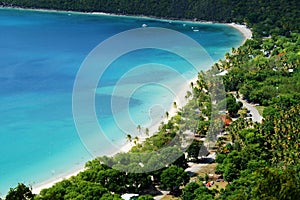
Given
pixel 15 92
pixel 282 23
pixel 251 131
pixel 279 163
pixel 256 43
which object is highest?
pixel 282 23

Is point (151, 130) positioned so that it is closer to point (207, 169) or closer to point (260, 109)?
point (207, 169)

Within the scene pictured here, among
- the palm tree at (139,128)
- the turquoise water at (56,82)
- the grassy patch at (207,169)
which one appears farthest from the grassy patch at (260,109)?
the grassy patch at (207,169)

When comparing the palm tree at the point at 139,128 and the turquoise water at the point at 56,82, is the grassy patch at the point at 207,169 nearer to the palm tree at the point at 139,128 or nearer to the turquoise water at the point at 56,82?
the turquoise water at the point at 56,82

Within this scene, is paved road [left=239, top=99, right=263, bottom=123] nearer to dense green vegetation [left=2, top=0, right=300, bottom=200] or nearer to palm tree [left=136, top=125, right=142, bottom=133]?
dense green vegetation [left=2, top=0, right=300, bottom=200]

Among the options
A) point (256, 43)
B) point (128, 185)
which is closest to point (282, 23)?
point (256, 43)

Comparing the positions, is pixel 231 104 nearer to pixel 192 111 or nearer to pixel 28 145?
pixel 192 111

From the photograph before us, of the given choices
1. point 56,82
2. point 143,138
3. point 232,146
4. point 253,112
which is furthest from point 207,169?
point 56,82

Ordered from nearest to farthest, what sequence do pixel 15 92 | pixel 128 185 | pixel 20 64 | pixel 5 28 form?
1. pixel 128 185
2. pixel 15 92
3. pixel 20 64
4. pixel 5 28
